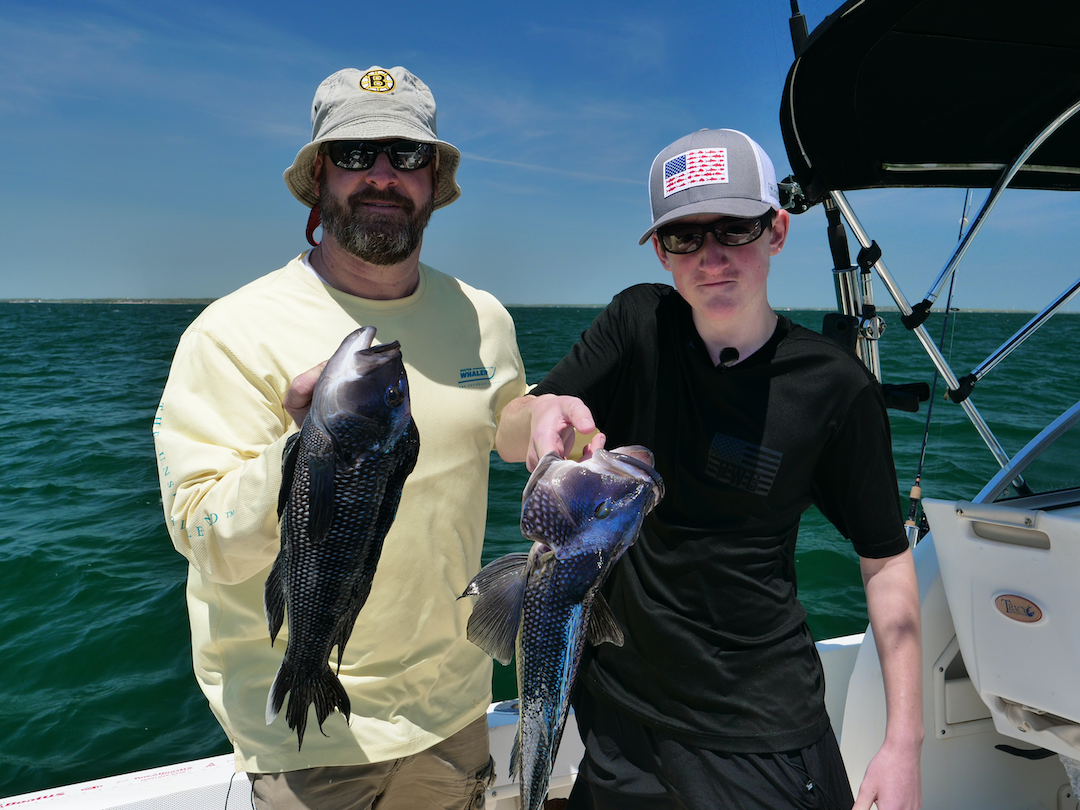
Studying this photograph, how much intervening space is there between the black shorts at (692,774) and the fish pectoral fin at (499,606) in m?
0.85

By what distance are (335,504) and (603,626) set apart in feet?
2.75

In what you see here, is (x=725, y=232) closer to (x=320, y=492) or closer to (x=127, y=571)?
(x=320, y=492)

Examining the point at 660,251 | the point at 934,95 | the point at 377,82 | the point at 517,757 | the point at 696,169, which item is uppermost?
the point at 934,95

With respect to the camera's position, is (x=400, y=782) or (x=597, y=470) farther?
(x=400, y=782)

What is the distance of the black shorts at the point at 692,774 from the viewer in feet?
7.23

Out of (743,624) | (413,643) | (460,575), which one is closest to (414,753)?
(413,643)

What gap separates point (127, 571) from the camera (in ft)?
31.6

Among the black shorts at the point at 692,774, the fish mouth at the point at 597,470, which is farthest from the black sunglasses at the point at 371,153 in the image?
the black shorts at the point at 692,774

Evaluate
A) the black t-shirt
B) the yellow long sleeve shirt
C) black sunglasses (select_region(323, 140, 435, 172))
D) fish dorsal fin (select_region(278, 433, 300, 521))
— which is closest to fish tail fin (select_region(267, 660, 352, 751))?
the yellow long sleeve shirt

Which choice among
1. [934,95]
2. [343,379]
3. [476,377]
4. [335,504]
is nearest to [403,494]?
[476,377]

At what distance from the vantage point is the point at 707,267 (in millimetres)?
2234

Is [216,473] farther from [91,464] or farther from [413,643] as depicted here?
[91,464]

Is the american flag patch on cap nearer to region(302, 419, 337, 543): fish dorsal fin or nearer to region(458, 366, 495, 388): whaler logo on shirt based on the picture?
region(458, 366, 495, 388): whaler logo on shirt

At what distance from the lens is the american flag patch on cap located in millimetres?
2172
